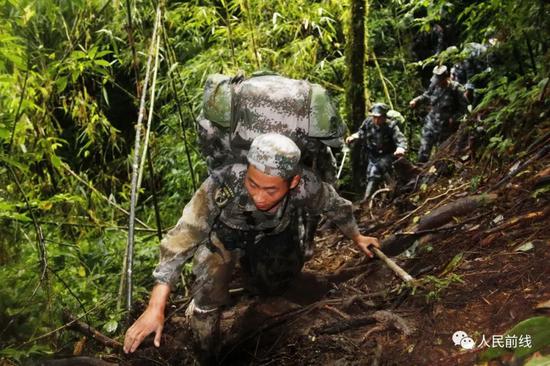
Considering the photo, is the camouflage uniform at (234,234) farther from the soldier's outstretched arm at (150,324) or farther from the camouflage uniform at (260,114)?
the camouflage uniform at (260,114)

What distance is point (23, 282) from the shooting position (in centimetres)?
354

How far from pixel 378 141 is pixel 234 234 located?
4.75 m

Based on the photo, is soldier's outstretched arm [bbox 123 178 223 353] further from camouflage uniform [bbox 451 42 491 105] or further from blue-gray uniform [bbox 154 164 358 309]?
camouflage uniform [bbox 451 42 491 105]

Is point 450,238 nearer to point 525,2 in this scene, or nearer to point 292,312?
point 292,312

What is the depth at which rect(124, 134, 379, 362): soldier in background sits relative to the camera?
2674 mm

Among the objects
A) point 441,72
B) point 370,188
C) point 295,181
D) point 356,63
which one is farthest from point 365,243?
point 441,72

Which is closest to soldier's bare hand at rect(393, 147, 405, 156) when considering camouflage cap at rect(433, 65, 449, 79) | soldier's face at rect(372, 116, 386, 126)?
soldier's face at rect(372, 116, 386, 126)

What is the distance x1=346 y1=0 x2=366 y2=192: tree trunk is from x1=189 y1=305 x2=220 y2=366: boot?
14.8 ft

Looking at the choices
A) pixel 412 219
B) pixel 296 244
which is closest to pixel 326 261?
pixel 412 219

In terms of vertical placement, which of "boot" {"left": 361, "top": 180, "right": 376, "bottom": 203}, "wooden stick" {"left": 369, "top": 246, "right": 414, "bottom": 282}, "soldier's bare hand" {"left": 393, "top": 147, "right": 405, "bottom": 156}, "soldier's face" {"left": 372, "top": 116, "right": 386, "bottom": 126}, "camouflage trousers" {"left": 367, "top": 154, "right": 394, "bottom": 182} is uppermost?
"wooden stick" {"left": 369, "top": 246, "right": 414, "bottom": 282}

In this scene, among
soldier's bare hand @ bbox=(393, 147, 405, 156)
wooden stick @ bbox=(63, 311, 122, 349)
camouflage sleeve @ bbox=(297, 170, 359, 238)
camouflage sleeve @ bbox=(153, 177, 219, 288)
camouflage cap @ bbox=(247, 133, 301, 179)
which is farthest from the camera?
soldier's bare hand @ bbox=(393, 147, 405, 156)

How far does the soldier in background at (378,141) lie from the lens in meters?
7.38

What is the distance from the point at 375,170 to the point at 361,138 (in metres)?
0.58

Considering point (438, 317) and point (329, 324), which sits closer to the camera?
point (438, 317)
